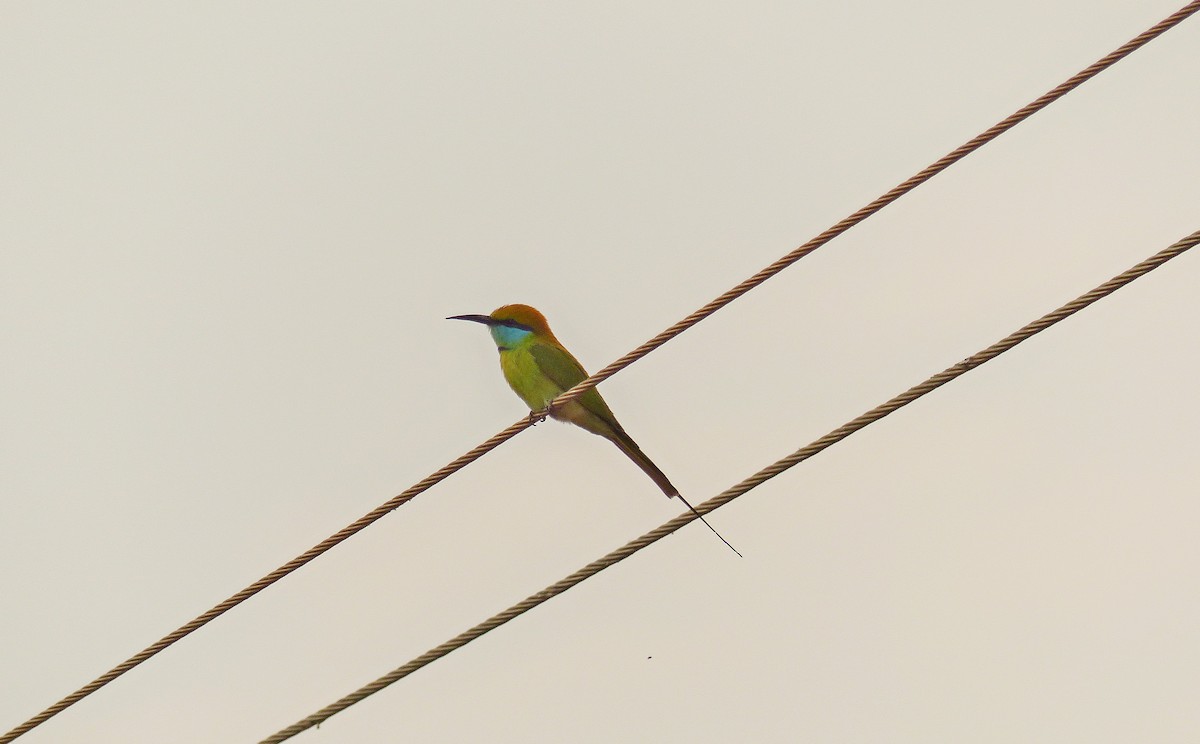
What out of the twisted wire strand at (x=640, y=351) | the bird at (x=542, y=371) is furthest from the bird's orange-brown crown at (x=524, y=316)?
the twisted wire strand at (x=640, y=351)

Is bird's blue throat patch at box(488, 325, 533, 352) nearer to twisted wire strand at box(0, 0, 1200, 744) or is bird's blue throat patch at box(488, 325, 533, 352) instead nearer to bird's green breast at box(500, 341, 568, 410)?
bird's green breast at box(500, 341, 568, 410)

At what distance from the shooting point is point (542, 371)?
542 cm

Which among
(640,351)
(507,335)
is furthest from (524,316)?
(640,351)

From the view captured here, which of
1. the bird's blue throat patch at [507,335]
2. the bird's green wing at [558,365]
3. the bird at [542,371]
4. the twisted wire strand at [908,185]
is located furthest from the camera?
the bird's blue throat patch at [507,335]

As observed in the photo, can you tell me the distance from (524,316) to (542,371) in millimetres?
337

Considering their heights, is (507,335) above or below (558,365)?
above

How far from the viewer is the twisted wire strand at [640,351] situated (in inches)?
109

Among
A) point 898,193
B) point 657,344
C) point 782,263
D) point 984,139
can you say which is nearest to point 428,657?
point 657,344

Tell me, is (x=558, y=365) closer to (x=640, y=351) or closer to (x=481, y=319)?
(x=481, y=319)

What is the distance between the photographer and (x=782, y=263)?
306cm

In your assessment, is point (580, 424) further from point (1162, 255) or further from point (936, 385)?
point (1162, 255)

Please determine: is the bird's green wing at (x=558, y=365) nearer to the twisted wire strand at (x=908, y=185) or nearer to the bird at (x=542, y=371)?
the bird at (x=542, y=371)

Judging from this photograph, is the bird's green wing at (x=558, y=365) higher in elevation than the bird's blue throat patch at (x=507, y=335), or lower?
lower

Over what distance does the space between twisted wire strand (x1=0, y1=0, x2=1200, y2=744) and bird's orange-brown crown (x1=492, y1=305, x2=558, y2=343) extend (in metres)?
2.16
